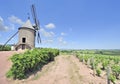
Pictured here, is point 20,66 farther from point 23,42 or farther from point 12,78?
point 23,42

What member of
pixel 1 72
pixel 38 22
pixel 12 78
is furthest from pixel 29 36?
pixel 12 78

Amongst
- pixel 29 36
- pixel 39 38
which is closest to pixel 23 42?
pixel 29 36

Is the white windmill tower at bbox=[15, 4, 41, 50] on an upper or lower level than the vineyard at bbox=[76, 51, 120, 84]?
upper

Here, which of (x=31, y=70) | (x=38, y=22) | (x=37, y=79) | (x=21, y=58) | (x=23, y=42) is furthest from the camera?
(x=38, y=22)

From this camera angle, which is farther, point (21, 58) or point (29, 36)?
point (29, 36)

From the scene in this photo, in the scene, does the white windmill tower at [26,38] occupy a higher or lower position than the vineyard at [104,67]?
higher

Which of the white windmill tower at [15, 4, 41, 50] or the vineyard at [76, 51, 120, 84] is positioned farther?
the white windmill tower at [15, 4, 41, 50]

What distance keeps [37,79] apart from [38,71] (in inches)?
96.4

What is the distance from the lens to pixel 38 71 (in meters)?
16.3

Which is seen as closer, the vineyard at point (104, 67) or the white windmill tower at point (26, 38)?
the vineyard at point (104, 67)

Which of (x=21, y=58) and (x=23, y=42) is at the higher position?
(x=23, y=42)

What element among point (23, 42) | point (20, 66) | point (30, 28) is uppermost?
point (30, 28)

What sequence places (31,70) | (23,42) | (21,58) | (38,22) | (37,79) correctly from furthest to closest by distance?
1. (38,22)
2. (23,42)
3. (31,70)
4. (21,58)
5. (37,79)

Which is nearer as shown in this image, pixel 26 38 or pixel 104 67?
pixel 104 67
